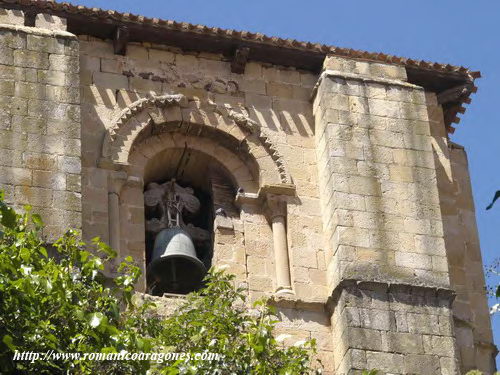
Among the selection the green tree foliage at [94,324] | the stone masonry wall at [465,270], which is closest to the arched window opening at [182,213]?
the stone masonry wall at [465,270]

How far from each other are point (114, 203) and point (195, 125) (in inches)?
66.3

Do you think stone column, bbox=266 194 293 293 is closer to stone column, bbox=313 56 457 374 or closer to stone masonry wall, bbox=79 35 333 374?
stone masonry wall, bbox=79 35 333 374

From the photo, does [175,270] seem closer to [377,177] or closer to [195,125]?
[195,125]

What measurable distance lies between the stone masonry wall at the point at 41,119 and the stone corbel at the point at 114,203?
2.31ft

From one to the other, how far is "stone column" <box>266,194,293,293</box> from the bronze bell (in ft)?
2.77

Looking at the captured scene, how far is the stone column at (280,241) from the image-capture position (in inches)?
961

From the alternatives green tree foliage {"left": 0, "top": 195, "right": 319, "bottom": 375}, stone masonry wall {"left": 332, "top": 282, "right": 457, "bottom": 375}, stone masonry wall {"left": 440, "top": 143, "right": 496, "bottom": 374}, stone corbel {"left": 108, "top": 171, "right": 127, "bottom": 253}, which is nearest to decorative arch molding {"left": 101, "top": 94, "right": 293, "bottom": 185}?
stone corbel {"left": 108, "top": 171, "right": 127, "bottom": 253}

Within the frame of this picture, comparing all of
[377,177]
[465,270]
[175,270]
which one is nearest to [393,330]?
[377,177]

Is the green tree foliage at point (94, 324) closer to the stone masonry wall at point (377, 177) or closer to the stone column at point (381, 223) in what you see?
the stone column at point (381, 223)

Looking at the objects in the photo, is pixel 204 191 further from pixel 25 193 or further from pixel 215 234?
pixel 25 193

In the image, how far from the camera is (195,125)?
25.6m

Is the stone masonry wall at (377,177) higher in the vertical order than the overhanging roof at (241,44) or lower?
lower

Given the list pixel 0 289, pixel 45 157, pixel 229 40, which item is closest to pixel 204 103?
pixel 229 40

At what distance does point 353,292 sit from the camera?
945 inches
